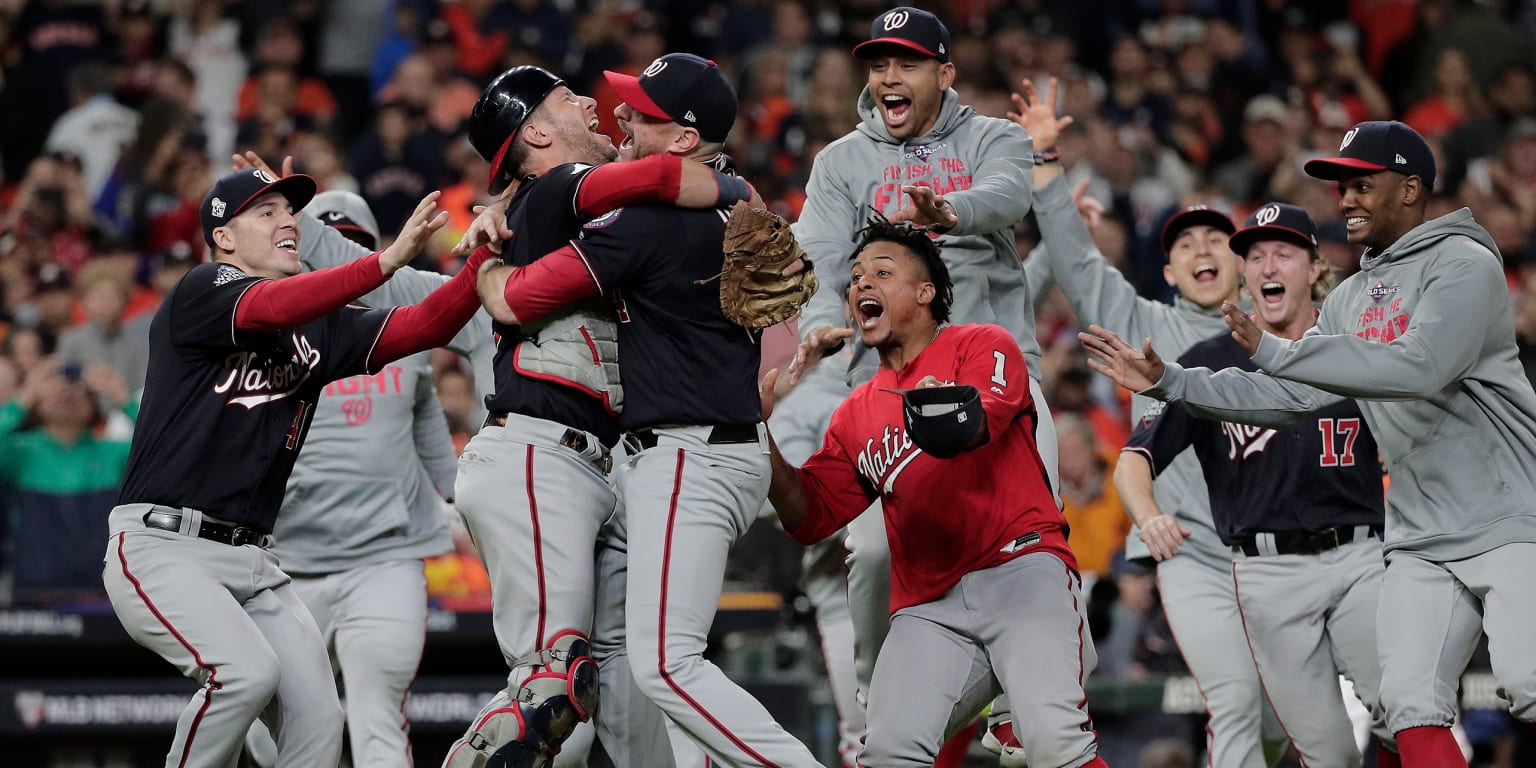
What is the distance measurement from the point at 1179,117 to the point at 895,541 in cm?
949

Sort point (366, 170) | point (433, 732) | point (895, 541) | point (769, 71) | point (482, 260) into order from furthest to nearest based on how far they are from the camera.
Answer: point (769, 71) < point (366, 170) < point (433, 732) < point (895, 541) < point (482, 260)

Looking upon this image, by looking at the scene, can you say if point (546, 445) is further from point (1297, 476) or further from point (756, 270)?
point (1297, 476)

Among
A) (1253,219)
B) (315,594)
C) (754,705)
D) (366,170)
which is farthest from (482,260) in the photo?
(366,170)

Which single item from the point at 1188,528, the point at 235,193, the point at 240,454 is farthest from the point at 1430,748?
the point at 235,193

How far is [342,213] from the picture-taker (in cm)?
798

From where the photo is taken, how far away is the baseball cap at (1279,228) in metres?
7.28

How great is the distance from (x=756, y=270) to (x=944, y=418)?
72 centimetres

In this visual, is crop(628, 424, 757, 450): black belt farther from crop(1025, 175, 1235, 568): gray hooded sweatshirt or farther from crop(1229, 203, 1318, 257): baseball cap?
crop(1229, 203, 1318, 257): baseball cap

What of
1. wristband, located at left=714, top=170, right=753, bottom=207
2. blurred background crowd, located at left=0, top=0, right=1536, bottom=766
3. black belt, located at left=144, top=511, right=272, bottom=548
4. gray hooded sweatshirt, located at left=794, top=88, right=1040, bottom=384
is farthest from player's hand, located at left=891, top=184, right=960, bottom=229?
blurred background crowd, located at left=0, top=0, right=1536, bottom=766

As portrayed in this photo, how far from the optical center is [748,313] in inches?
224

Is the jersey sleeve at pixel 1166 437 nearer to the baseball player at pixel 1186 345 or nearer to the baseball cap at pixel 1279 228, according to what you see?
the baseball player at pixel 1186 345

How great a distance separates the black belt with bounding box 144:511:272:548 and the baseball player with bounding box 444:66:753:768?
0.83 metres

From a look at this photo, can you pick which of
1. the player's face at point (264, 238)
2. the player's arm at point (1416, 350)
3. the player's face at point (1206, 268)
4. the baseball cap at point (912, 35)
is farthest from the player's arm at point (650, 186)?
the player's face at point (1206, 268)

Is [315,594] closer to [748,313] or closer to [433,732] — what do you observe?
[433,732]
